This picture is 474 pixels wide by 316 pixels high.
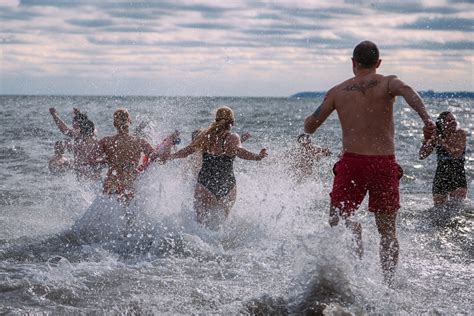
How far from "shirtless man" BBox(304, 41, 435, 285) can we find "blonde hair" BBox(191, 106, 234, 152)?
256 cm

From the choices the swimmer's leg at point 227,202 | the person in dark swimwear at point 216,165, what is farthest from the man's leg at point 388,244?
the swimmer's leg at point 227,202

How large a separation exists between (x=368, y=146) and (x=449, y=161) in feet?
16.4

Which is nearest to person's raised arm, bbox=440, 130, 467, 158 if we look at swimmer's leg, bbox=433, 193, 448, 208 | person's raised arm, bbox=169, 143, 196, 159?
swimmer's leg, bbox=433, 193, 448, 208

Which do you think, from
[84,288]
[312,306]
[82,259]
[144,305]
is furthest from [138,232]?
[312,306]

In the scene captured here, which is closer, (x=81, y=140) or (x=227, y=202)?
(x=227, y=202)

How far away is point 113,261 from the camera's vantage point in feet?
21.1

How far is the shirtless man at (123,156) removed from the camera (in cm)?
805

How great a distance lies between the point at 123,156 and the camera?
8109 mm

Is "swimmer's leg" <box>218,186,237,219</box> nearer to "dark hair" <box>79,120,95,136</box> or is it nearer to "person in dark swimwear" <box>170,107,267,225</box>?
"person in dark swimwear" <box>170,107,267,225</box>

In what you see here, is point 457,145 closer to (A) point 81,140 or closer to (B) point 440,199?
(B) point 440,199

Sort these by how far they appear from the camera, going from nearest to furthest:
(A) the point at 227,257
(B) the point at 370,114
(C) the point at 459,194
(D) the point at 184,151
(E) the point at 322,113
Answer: (B) the point at 370,114 → (E) the point at 322,113 → (A) the point at 227,257 → (D) the point at 184,151 → (C) the point at 459,194

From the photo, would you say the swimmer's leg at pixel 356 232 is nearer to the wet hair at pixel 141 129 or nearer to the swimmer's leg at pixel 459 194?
the wet hair at pixel 141 129

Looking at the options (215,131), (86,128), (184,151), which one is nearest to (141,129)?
(86,128)

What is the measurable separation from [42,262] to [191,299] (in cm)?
213
